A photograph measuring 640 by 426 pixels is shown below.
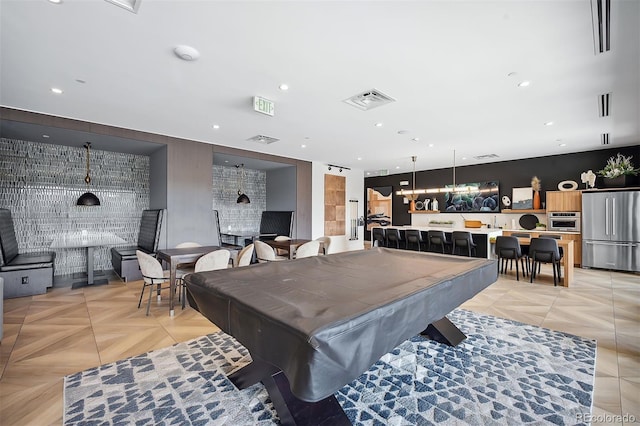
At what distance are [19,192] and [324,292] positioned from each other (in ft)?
22.1

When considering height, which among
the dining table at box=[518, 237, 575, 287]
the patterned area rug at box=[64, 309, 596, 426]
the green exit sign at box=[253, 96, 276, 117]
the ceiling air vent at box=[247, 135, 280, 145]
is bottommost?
the patterned area rug at box=[64, 309, 596, 426]

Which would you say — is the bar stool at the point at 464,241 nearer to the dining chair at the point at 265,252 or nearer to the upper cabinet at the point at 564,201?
the upper cabinet at the point at 564,201

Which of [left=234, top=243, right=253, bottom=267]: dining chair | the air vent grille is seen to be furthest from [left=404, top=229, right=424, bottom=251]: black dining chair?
the air vent grille

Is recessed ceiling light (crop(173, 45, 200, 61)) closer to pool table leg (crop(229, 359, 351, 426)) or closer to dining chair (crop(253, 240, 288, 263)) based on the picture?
pool table leg (crop(229, 359, 351, 426))

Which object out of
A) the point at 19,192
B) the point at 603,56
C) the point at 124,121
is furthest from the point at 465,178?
the point at 19,192

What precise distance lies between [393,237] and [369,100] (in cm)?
486

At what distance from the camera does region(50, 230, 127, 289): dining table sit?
511 centimetres

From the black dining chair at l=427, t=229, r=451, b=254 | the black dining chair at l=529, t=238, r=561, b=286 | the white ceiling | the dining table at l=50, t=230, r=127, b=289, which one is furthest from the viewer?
the black dining chair at l=427, t=229, r=451, b=254

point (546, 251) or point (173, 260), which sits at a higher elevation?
point (173, 260)

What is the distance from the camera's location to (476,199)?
9344 mm

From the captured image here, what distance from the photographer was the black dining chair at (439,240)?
7055 millimetres

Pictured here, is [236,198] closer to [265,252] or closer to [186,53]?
[265,252]

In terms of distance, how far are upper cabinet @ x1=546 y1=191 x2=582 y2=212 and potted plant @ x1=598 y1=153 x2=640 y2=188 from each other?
1.98 feet

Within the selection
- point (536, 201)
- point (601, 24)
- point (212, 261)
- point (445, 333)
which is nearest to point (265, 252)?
point (212, 261)
